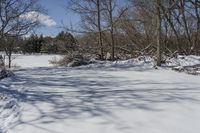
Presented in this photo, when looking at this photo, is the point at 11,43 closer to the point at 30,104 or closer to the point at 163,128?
the point at 30,104

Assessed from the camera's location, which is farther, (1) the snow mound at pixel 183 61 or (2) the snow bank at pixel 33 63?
(2) the snow bank at pixel 33 63

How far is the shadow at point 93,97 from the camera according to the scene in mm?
7089

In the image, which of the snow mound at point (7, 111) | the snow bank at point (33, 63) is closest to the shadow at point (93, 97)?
the snow mound at point (7, 111)

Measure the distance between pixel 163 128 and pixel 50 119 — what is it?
224 centimetres

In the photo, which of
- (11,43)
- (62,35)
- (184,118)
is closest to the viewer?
(184,118)

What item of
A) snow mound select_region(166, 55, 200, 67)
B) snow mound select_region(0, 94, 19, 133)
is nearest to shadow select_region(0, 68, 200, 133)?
snow mound select_region(0, 94, 19, 133)

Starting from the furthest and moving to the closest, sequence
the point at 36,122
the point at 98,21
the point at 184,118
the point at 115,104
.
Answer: the point at 98,21 → the point at 115,104 → the point at 36,122 → the point at 184,118

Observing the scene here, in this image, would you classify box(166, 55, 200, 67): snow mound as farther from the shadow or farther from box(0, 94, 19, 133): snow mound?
box(0, 94, 19, 133): snow mound

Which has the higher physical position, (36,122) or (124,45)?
(124,45)

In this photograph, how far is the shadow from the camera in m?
7.09

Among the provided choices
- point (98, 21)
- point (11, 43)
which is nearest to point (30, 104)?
point (98, 21)

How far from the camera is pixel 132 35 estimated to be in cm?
2312

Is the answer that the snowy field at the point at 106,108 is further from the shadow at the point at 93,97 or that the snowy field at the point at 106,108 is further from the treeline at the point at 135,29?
the treeline at the point at 135,29

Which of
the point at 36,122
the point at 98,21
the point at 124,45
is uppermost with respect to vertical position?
the point at 98,21
